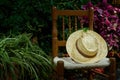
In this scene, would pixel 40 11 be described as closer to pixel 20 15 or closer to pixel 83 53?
pixel 20 15

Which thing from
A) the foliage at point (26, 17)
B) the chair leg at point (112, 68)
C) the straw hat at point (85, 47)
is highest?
the foliage at point (26, 17)

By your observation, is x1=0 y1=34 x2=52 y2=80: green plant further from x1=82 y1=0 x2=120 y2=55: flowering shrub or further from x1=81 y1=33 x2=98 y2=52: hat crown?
x1=82 y1=0 x2=120 y2=55: flowering shrub

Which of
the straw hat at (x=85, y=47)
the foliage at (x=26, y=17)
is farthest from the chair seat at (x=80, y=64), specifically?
the foliage at (x=26, y=17)

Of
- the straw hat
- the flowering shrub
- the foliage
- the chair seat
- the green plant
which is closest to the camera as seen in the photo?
the green plant

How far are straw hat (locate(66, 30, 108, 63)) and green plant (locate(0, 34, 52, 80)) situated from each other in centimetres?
26

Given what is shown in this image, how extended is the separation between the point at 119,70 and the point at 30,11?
1464 mm

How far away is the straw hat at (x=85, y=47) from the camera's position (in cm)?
384

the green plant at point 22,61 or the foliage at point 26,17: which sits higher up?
the foliage at point 26,17

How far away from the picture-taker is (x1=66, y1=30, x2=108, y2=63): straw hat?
3.84 meters

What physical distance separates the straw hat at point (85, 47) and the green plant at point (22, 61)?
0.26 m

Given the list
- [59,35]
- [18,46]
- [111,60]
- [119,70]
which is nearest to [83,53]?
[111,60]

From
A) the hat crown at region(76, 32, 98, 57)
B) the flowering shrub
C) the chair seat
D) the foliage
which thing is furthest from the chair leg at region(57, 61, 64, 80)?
the flowering shrub

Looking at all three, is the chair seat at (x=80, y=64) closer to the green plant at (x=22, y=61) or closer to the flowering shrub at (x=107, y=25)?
the green plant at (x=22, y=61)

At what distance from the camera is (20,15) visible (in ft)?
15.1
